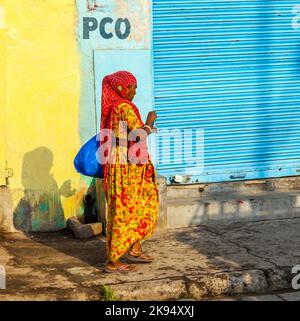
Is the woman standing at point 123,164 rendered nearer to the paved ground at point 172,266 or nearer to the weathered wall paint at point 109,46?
the paved ground at point 172,266

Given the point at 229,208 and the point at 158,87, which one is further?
the point at 158,87

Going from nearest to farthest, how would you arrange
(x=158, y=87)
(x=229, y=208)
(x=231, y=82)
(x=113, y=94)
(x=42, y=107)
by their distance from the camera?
1. (x=113, y=94)
2. (x=42, y=107)
3. (x=229, y=208)
4. (x=158, y=87)
5. (x=231, y=82)

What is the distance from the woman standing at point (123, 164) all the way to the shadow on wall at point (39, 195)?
1649 mm

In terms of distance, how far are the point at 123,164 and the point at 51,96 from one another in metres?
1.85

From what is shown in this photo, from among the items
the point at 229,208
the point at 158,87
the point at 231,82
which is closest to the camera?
the point at 229,208

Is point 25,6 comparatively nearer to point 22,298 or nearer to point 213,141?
point 213,141

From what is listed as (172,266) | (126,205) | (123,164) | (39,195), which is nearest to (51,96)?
(39,195)

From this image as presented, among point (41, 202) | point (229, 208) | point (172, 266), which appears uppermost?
point (41, 202)

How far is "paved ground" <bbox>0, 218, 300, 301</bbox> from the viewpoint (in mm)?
6340

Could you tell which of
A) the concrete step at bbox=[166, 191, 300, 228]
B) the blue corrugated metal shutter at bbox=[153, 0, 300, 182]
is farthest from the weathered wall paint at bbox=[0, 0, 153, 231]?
the concrete step at bbox=[166, 191, 300, 228]

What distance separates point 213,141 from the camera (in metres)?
9.05

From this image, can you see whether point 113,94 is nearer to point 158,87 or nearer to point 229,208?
point 158,87

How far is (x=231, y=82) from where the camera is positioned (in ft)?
29.8

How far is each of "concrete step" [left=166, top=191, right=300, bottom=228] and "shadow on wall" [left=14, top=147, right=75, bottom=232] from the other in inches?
45.4
